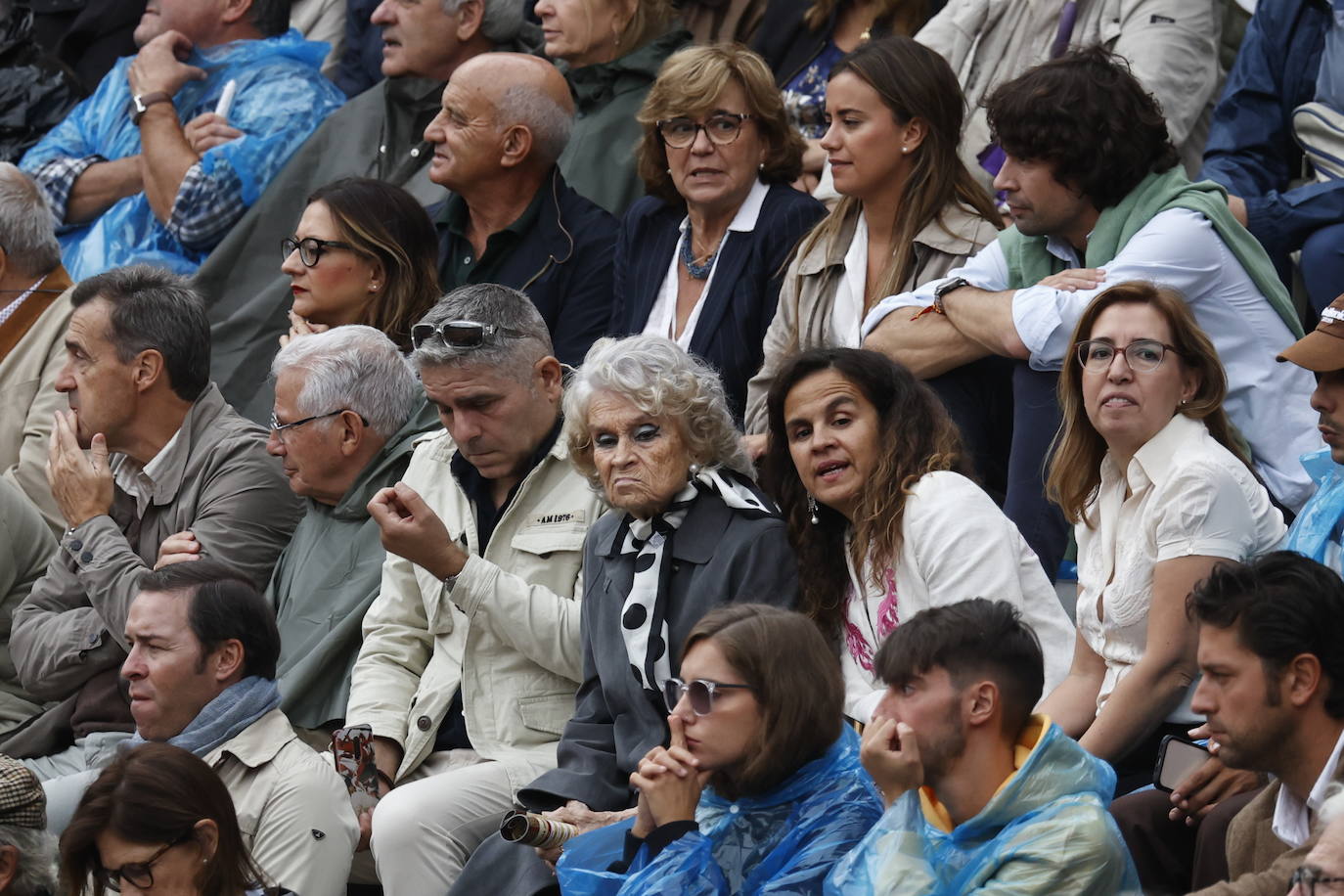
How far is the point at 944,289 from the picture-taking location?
536 cm

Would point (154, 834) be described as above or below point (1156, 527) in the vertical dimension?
below

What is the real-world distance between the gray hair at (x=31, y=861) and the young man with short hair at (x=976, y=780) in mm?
1972

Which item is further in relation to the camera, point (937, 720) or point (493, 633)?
point (493, 633)

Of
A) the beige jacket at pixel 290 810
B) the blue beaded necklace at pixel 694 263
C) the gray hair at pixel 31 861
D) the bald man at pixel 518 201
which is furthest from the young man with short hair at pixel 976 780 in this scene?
the bald man at pixel 518 201

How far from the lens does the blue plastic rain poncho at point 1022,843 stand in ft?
11.4

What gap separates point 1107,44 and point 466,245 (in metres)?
2.21

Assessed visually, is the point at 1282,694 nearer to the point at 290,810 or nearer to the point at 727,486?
the point at 727,486

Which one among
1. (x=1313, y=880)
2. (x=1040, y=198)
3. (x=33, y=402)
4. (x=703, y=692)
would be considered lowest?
(x=33, y=402)

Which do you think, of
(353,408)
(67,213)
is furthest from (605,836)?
(67,213)

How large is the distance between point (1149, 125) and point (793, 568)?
1.50 metres

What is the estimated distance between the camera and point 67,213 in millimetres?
8406

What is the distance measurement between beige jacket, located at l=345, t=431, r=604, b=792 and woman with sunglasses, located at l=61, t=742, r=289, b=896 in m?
0.85

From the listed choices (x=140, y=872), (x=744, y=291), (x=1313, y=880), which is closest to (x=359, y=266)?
(x=744, y=291)

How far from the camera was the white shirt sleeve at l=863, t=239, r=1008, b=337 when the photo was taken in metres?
5.40
